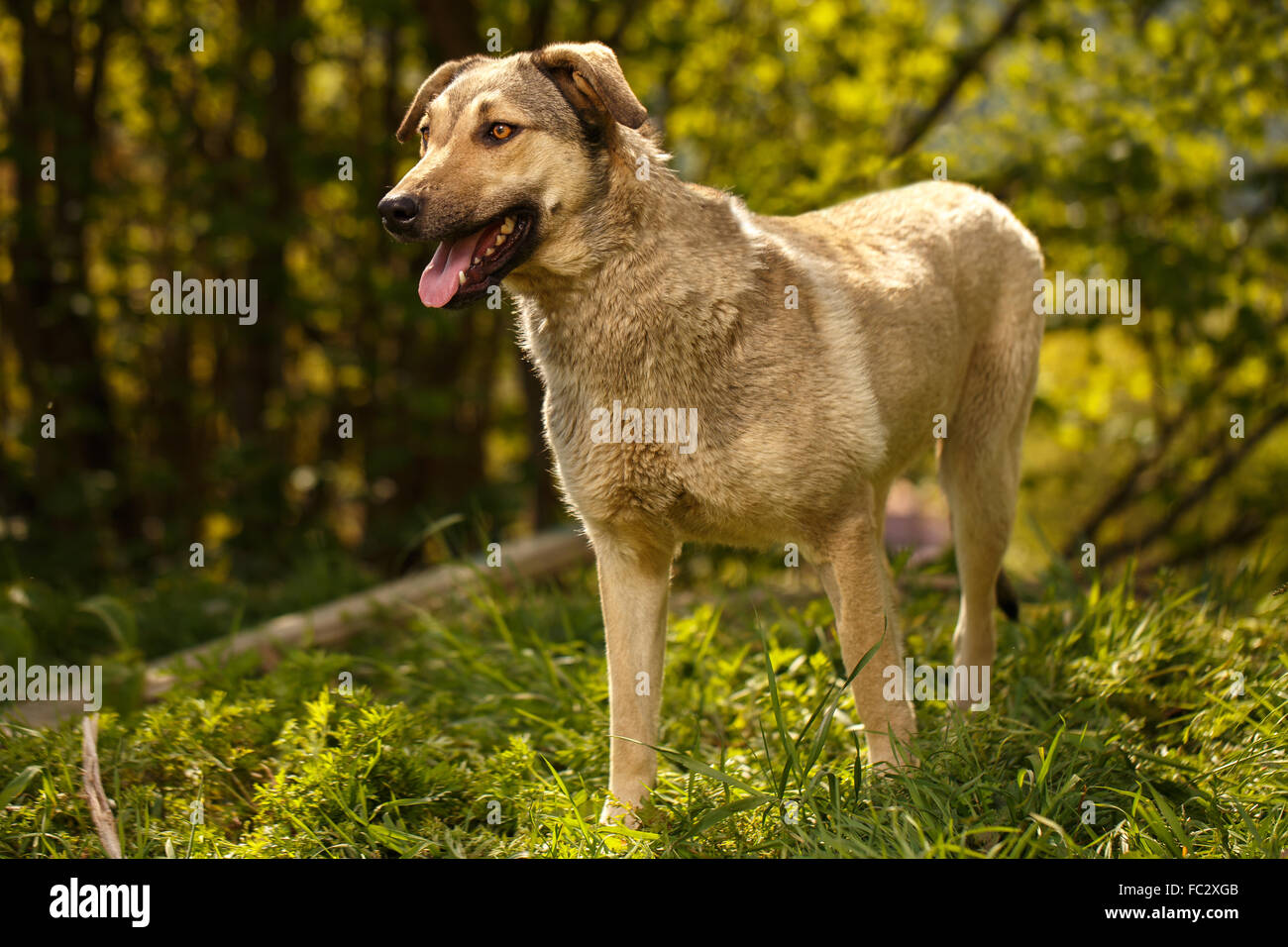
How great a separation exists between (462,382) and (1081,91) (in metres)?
5.82

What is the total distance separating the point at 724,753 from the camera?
4.08m

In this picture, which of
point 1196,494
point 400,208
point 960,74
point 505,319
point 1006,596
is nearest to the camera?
point 400,208

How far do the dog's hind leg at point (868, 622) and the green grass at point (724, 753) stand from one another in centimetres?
14

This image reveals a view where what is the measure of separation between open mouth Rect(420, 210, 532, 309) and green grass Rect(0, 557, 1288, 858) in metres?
1.50

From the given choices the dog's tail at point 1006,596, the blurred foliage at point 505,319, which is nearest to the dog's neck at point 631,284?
the dog's tail at point 1006,596

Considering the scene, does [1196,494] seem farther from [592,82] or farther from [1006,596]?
[592,82]

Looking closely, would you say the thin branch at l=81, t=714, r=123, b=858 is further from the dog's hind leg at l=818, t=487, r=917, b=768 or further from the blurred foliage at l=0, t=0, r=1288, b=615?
the blurred foliage at l=0, t=0, r=1288, b=615

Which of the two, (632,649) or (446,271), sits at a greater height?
(446,271)

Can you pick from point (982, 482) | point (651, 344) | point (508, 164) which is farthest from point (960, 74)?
point (508, 164)

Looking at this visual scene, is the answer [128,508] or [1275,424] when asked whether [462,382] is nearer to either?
[128,508]

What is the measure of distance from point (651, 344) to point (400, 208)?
2.99 feet

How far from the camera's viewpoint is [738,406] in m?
3.76
